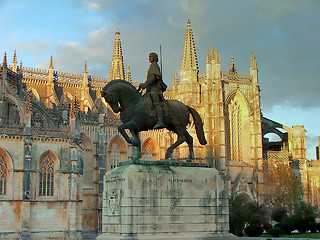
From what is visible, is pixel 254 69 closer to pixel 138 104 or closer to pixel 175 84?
pixel 175 84

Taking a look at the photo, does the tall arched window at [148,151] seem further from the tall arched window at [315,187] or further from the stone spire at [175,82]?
the tall arched window at [315,187]

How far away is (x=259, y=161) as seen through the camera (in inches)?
2534

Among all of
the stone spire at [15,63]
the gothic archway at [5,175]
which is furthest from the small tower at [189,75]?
the gothic archway at [5,175]

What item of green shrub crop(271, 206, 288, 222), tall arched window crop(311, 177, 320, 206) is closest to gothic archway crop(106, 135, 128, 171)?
green shrub crop(271, 206, 288, 222)

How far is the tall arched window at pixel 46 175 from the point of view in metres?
42.3

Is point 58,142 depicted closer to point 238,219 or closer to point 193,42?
point 238,219

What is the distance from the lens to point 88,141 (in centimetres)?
5341

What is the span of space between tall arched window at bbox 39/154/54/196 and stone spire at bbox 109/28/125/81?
77.7ft

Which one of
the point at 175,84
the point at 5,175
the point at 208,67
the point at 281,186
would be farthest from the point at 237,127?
the point at 5,175

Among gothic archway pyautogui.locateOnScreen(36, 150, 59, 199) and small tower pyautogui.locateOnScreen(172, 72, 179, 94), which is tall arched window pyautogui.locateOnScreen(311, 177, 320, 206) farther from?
gothic archway pyautogui.locateOnScreen(36, 150, 59, 199)

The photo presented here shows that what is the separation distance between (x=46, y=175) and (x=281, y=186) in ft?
93.5

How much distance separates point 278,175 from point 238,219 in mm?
25987

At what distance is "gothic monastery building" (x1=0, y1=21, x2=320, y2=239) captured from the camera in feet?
135

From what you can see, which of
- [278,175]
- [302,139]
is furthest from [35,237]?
[302,139]
